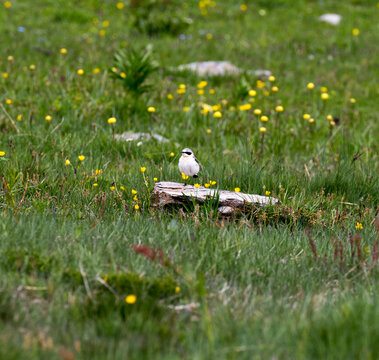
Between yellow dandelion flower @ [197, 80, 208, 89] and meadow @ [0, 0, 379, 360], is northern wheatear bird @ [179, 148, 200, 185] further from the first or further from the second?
yellow dandelion flower @ [197, 80, 208, 89]

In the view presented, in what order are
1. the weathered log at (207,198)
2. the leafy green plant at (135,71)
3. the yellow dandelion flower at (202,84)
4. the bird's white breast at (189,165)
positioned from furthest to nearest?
the yellow dandelion flower at (202,84), the leafy green plant at (135,71), the bird's white breast at (189,165), the weathered log at (207,198)

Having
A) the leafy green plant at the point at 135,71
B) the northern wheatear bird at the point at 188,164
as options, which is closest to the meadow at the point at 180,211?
the leafy green plant at the point at 135,71

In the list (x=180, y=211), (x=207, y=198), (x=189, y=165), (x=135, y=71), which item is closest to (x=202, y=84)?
(x=135, y=71)

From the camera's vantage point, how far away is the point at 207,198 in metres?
4.23

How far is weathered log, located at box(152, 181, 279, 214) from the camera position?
13.9 feet

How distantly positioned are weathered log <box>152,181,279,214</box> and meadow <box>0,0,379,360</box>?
0.29 ft

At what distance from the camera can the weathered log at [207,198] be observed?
4.23 metres

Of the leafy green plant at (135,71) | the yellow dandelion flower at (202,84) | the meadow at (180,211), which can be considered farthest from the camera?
the yellow dandelion flower at (202,84)

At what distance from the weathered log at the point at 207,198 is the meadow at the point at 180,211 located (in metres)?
0.09

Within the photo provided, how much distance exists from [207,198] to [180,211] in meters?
0.37

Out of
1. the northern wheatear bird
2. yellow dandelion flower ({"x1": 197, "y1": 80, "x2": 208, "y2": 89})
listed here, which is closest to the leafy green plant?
yellow dandelion flower ({"x1": 197, "y1": 80, "x2": 208, "y2": 89})

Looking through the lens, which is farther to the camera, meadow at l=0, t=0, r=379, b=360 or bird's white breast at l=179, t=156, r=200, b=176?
bird's white breast at l=179, t=156, r=200, b=176

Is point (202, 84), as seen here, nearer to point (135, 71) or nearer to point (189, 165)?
point (135, 71)

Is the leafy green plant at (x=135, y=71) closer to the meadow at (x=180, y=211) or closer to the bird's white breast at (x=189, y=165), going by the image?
the meadow at (x=180, y=211)
